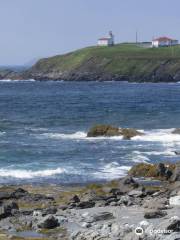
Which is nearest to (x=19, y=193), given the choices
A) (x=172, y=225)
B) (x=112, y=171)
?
(x=112, y=171)

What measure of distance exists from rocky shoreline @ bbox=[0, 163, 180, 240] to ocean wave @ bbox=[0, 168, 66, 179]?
5.28m

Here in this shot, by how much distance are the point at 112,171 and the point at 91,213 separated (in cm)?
2052

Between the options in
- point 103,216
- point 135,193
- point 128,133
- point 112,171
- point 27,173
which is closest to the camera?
point 103,216

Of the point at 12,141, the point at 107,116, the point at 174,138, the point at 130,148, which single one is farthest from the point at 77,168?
the point at 107,116

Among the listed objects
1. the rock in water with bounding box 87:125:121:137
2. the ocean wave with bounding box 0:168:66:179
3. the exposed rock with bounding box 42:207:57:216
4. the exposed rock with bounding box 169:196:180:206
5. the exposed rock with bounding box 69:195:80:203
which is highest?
the exposed rock with bounding box 169:196:180:206

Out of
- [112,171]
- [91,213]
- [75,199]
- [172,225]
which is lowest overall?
[112,171]

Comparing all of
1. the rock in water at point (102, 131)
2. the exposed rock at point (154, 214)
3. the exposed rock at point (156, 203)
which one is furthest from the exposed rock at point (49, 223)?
the rock in water at point (102, 131)

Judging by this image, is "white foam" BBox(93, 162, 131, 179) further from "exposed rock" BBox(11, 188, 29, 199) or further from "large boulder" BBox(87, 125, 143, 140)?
"large boulder" BBox(87, 125, 143, 140)

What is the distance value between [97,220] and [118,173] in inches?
840

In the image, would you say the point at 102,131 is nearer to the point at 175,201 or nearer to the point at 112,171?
the point at 112,171

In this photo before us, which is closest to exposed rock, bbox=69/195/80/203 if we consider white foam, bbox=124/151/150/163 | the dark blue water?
the dark blue water

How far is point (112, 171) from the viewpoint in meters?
55.7

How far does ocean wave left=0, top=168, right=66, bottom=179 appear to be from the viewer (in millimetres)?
53219

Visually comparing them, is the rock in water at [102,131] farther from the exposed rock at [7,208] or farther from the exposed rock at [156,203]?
the exposed rock at [156,203]
